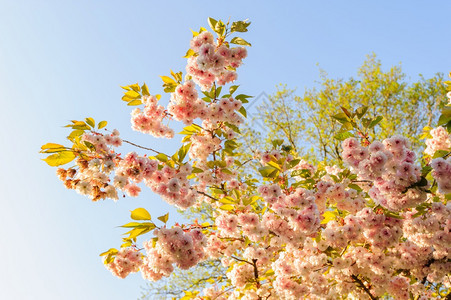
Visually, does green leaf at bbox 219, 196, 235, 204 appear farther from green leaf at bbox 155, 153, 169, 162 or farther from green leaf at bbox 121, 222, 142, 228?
green leaf at bbox 121, 222, 142, 228

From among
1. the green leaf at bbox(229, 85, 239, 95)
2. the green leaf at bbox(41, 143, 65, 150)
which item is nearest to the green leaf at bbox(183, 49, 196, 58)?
the green leaf at bbox(229, 85, 239, 95)

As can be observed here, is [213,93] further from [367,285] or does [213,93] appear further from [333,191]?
[367,285]

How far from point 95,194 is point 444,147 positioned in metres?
5.11

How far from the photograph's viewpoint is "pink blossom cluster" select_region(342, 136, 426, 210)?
3270mm

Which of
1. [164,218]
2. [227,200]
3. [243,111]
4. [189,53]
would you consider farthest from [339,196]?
[189,53]

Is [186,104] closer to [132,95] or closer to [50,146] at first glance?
[132,95]

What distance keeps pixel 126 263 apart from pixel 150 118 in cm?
197

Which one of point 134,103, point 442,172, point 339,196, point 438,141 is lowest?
point 442,172

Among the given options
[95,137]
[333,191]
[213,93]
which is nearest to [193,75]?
[213,93]

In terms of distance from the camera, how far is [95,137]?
4.25 m

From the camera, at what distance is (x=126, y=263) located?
4863 millimetres

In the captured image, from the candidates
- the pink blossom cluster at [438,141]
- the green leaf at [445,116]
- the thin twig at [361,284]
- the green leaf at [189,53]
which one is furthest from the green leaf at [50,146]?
the pink blossom cluster at [438,141]

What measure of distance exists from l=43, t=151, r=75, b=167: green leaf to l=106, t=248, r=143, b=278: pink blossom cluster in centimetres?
161

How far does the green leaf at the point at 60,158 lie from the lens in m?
3.88
